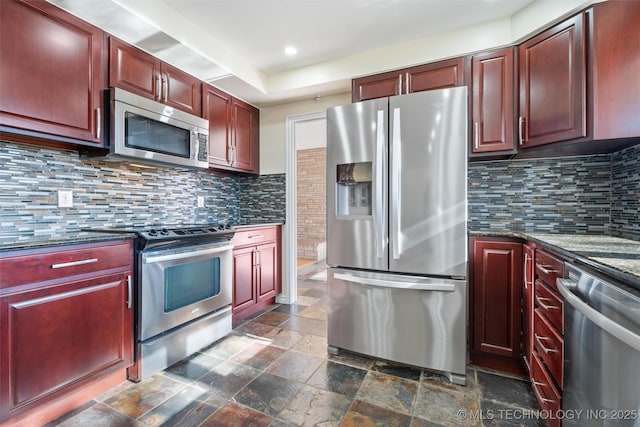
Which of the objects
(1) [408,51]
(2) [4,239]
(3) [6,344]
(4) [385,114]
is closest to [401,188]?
(4) [385,114]

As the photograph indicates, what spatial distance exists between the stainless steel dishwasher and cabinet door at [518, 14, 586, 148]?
1.13 meters

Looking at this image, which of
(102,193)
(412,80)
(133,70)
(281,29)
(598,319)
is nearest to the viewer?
(598,319)

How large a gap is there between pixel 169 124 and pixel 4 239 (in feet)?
3.99

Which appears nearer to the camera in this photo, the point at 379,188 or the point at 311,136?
the point at 379,188

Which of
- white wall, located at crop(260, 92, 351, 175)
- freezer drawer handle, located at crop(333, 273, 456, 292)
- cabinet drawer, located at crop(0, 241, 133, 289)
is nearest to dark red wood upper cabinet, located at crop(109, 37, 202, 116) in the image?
white wall, located at crop(260, 92, 351, 175)

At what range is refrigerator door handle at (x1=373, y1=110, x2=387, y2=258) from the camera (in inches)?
78.5

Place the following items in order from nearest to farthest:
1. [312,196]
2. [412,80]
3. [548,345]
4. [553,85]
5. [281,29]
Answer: [548,345]
[553,85]
[281,29]
[412,80]
[312,196]

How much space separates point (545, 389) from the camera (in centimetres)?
142

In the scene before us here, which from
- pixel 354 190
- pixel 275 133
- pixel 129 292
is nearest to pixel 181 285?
pixel 129 292

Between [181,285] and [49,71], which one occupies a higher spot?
[49,71]

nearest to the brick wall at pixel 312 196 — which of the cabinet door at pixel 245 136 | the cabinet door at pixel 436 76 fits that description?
the cabinet door at pixel 245 136

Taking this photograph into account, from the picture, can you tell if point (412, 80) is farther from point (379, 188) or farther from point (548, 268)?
point (548, 268)

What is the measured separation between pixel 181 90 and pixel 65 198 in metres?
1.20

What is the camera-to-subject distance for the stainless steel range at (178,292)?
6.10 feet
